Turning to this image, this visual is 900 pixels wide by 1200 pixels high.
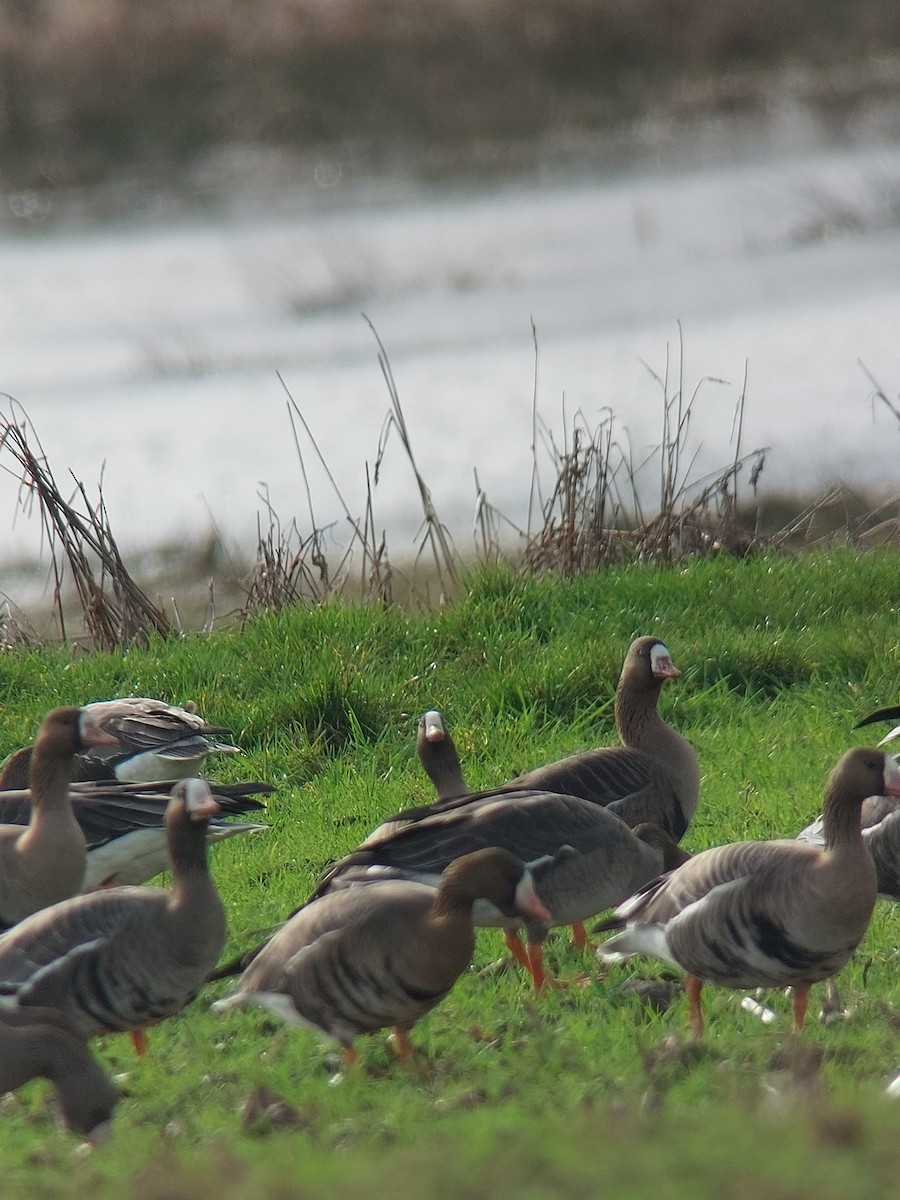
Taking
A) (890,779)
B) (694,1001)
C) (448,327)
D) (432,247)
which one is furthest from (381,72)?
(694,1001)

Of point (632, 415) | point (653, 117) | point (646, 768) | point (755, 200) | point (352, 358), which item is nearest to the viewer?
point (646, 768)

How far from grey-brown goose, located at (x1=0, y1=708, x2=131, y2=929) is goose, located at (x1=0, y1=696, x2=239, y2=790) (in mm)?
1271

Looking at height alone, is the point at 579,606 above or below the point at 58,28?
below

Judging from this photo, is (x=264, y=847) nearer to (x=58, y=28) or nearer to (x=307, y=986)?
(x=307, y=986)

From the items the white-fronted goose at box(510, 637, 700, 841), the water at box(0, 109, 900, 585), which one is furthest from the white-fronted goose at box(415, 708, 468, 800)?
the water at box(0, 109, 900, 585)

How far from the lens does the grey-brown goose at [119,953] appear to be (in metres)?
5.31

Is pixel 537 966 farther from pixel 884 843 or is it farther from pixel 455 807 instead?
pixel 884 843

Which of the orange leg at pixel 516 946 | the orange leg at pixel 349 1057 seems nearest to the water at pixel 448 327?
the orange leg at pixel 516 946

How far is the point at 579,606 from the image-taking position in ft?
31.4

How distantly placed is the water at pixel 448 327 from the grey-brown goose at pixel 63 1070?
8311 mm

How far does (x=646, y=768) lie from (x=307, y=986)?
213cm

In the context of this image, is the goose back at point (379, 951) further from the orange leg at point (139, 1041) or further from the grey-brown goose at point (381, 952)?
the orange leg at point (139, 1041)

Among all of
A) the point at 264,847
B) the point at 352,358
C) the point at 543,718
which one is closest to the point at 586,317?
the point at 352,358

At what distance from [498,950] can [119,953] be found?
1.50 meters
